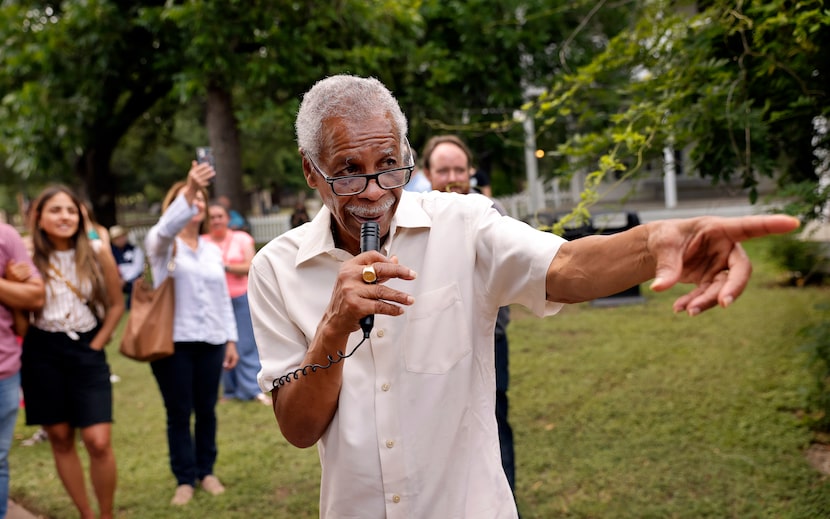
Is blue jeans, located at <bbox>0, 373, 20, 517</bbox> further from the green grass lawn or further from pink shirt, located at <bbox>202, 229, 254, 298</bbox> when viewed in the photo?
pink shirt, located at <bbox>202, 229, 254, 298</bbox>

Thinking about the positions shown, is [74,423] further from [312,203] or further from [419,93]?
[312,203]

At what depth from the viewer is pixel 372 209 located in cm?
189

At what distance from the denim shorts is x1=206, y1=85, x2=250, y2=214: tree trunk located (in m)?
8.81

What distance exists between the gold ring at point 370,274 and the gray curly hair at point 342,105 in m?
0.46

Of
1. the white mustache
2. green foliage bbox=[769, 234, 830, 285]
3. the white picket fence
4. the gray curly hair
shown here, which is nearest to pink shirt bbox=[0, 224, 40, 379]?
the gray curly hair

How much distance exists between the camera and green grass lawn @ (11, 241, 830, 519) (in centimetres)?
463

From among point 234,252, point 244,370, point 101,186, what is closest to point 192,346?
point 234,252

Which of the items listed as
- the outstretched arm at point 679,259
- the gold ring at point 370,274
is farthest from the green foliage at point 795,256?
the gold ring at point 370,274

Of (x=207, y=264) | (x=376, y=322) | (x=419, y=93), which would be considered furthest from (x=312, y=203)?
(x=376, y=322)

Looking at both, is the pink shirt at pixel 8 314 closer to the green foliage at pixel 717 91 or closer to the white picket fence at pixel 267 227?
the green foliage at pixel 717 91

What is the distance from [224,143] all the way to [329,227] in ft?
38.4

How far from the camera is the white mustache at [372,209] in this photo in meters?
1.89

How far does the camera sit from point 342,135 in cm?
187

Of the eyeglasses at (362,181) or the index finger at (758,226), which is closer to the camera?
the index finger at (758,226)
